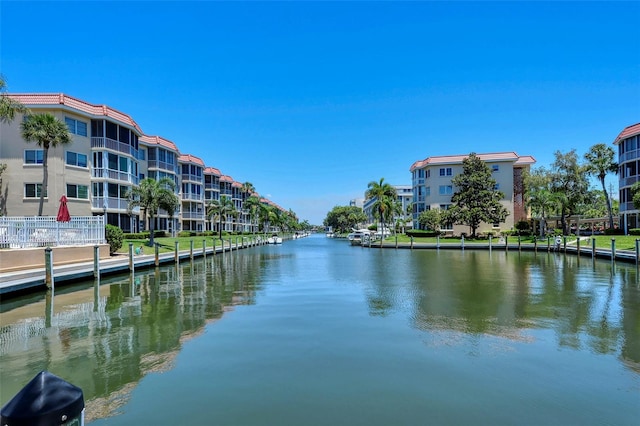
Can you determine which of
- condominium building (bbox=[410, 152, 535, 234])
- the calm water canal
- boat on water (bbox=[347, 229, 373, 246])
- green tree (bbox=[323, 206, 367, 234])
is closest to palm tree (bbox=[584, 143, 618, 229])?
condominium building (bbox=[410, 152, 535, 234])

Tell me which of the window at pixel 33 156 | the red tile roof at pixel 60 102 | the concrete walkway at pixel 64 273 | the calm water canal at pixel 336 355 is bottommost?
the calm water canal at pixel 336 355

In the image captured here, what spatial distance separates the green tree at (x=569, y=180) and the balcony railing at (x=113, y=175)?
188 feet

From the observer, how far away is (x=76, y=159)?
38125mm

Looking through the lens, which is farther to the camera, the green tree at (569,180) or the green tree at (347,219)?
the green tree at (347,219)

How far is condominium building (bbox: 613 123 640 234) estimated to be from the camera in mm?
48906

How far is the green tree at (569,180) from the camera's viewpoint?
57.1 metres

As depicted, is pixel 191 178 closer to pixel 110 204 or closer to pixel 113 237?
pixel 110 204

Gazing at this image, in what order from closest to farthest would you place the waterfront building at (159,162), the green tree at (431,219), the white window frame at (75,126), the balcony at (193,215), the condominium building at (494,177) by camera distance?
the white window frame at (75,126)
the waterfront building at (159,162)
the green tree at (431,219)
the condominium building at (494,177)
the balcony at (193,215)

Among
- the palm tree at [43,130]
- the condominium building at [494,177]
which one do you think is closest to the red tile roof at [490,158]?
the condominium building at [494,177]

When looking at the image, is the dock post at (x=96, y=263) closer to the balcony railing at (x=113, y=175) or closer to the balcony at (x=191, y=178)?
the balcony railing at (x=113, y=175)

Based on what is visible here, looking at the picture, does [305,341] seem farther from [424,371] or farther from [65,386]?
[65,386]

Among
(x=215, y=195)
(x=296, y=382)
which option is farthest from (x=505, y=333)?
(x=215, y=195)

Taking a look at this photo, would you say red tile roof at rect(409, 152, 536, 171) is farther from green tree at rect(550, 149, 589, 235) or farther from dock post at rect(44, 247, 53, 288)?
dock post at rect(44, 247, 53, 288)

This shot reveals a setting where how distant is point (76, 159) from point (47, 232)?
19.5m
